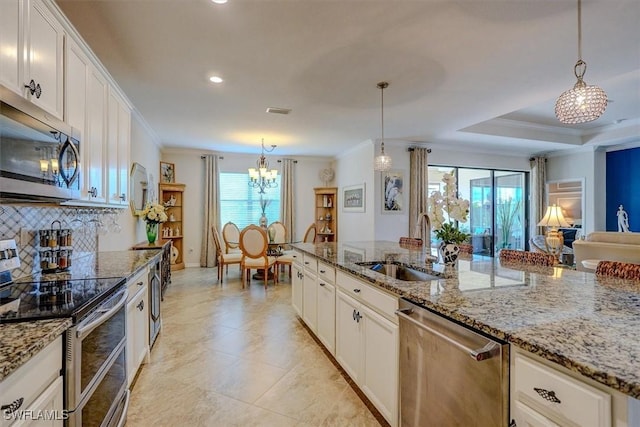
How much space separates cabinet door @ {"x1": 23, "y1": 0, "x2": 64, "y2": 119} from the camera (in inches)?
60.4

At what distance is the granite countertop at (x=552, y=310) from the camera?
814 millimetres

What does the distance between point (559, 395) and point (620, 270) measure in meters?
1.54

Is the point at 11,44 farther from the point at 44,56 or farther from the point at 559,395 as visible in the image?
the point at 559,395

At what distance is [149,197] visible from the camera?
538 centimetres

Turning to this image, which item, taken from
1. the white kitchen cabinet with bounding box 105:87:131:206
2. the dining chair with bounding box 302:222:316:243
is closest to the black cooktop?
the white kitchen cabinet with bounding box 105:87:131:206

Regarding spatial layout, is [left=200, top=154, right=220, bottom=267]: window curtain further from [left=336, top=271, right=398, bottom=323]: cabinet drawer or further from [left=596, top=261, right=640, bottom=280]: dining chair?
[left=596, top=261, right=640, bottom=280]: dining chair

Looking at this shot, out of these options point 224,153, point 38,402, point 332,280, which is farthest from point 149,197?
point 38,402

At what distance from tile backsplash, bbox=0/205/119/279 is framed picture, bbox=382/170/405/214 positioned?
184 inches

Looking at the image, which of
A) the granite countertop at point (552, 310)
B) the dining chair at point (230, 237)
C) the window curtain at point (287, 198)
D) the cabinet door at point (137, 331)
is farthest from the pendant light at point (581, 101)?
the window curtain at point (287, 198)

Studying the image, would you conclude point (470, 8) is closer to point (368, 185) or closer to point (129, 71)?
point (129, 71)

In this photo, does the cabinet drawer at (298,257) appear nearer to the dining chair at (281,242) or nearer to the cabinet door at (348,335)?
the cabinet door at (348,335)

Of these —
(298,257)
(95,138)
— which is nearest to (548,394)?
(298,257)

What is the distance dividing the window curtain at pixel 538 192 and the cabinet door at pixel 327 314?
6765mm

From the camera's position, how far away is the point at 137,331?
230 centimetres
